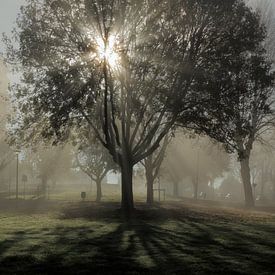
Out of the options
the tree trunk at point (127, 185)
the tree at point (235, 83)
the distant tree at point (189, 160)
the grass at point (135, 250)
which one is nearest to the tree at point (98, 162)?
the distant tree at point (189, 160)

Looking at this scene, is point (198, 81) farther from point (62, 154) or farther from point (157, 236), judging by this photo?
point (62, 154)

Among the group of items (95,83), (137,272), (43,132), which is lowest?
(137,272)

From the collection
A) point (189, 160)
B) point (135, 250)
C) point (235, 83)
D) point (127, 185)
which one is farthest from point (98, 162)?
point (135, 250)

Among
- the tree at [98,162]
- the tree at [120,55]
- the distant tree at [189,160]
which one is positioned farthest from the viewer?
the distant tree at [189,160]

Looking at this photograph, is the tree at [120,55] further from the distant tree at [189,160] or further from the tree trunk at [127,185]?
the distant tree at [189,160]

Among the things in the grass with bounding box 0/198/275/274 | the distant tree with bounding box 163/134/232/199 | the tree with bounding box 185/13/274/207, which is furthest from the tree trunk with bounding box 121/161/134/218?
the distant tree with bounding box 163/134/232/199

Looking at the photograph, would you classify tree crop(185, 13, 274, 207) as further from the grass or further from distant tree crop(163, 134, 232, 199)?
distant tree crop(163, 134, 232, 199)

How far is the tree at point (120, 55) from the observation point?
24.8 metres

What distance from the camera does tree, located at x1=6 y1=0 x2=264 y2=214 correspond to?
2477 centimetres

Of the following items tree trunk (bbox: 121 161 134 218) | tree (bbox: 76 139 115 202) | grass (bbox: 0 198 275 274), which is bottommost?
grass (bbox: 0 198 275 274)

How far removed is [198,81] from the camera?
2736 cm

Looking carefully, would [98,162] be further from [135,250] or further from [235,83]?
[135,250]

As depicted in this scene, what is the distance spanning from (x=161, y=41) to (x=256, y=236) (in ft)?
40.3

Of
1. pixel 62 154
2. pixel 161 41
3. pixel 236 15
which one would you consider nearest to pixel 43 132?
pixel 161 41
